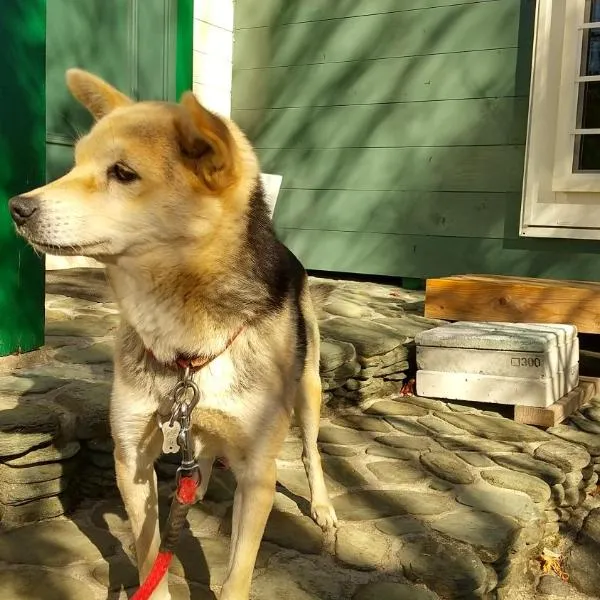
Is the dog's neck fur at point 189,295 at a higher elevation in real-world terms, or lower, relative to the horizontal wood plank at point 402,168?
lower

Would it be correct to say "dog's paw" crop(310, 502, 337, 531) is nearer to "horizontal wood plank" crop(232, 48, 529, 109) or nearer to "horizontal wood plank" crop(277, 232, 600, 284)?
"horizontal wood plank" crop(277, 232, 600, 284)

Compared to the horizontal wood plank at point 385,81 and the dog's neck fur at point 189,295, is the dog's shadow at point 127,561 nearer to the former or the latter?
the dog's neck fur at point 189,295

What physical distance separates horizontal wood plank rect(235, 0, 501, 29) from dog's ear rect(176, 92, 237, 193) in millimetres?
5187

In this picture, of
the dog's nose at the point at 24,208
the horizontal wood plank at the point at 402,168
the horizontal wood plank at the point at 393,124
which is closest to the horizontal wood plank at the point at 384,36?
the horizontal wood plank at the point at 393,124

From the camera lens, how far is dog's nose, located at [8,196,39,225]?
1.90 metres

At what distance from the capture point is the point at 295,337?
2463 mm

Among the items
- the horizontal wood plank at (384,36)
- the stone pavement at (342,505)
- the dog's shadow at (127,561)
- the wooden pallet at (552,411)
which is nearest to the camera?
the dog's shadow at (127,561)

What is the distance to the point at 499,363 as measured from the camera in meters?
4.48

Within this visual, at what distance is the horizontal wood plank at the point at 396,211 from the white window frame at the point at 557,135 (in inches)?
11.8

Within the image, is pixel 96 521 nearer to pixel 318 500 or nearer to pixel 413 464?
pixel 318 500

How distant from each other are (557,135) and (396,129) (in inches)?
60.0

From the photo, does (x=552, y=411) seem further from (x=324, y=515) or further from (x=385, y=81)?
(x=385, y=81)

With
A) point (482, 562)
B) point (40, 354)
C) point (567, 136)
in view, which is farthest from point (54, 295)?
point (567, 136)

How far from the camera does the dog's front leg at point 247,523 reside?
2.13 m
